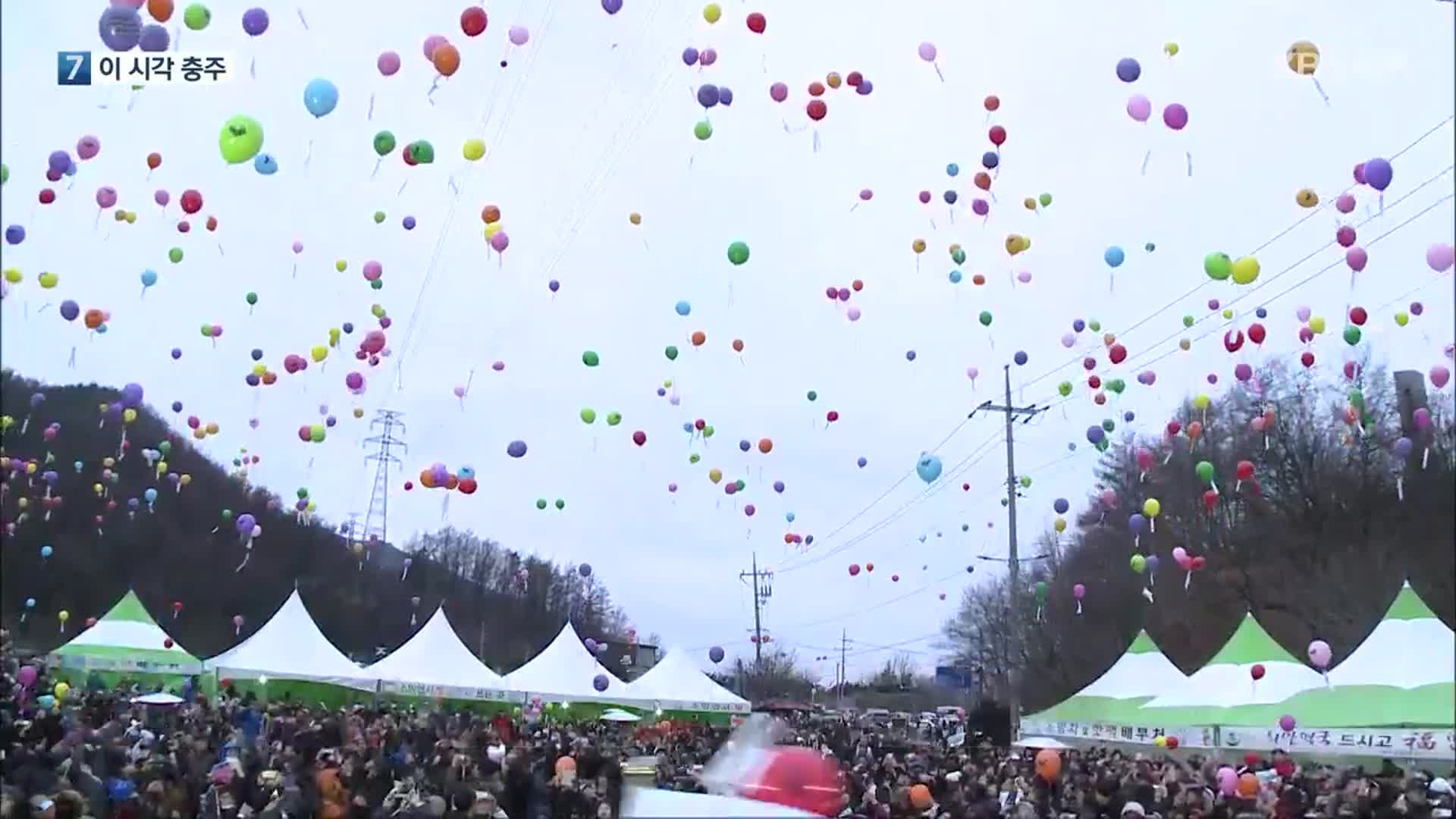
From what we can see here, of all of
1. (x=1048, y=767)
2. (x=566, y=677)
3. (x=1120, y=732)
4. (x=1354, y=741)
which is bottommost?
(x=1048, y=767)

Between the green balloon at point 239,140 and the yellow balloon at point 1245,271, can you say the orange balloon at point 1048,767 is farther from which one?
the green balloon at point 239,140

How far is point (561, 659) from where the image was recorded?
2108 cm

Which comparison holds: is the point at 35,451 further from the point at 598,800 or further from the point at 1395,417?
the point at 1395,417

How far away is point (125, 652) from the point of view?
66.0 feet

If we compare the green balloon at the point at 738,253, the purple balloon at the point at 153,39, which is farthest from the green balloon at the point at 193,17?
the green balloon at the point at 738,253

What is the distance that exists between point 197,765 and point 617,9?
6869 millimetres

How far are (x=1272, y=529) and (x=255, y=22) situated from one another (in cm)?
2915

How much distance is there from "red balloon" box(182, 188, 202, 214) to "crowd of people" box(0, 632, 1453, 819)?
4.79 m

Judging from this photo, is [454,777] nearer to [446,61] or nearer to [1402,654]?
[446,61]

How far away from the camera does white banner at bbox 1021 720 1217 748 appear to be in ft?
47.5

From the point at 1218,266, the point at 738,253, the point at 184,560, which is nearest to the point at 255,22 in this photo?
the point at 738,253

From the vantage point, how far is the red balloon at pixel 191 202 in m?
12.1

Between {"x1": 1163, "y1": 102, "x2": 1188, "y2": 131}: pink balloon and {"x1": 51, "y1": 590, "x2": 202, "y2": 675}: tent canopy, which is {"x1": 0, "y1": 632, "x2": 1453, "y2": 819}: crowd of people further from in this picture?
{"x1": 1163, "y1": 102, "x2": 1188, "y2": 131}: pink balloon

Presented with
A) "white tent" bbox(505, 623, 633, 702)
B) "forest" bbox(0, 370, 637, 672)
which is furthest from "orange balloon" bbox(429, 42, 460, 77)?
"forest" bbox(0, 370, 637, 672)
